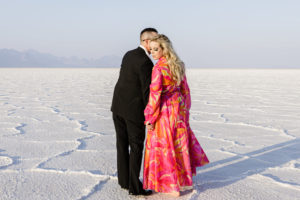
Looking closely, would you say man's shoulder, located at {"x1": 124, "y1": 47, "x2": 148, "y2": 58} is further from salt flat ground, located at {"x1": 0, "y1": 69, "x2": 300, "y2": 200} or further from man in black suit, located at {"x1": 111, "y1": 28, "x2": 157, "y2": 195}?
salt flat ground, located at {"x1": 0, "y1": 69, "x2": 300, "y2": 200}

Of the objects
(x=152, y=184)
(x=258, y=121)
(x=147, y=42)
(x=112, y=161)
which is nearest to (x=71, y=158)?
(x=112, y=161)

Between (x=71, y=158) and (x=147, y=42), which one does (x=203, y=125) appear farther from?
(x=147, y=42)

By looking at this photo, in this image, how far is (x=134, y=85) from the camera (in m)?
2.29

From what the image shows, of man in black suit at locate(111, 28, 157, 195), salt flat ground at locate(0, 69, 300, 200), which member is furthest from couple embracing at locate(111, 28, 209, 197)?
salt flat ground at locate(0, 69, 300, 200)

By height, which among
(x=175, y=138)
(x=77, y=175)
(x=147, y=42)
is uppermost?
(x=147, y=42)

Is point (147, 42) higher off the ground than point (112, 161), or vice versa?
point (147, 42)

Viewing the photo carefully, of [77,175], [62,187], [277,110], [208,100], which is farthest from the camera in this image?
[208,100]

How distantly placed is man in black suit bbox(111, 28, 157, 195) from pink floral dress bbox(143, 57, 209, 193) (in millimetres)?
58

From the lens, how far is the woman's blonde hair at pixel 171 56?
7.11 ft

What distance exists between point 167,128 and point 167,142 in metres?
0.09

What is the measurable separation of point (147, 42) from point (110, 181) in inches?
43.5

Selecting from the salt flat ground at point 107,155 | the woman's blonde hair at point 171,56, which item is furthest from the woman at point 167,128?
the salt flat ground at point 107,155

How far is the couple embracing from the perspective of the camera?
7.25ft

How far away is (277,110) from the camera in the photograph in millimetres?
6574
